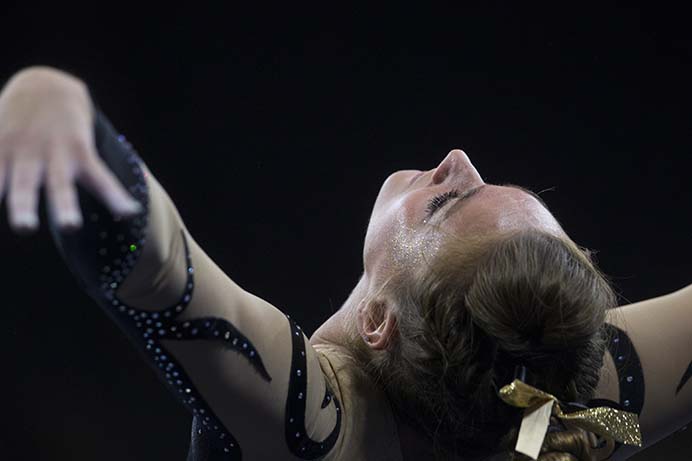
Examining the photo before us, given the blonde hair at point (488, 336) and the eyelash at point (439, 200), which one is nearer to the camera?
the blonde hair at point (488, 336)

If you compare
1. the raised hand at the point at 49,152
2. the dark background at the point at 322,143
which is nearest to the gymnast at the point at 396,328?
the raised hand at the point at 49,152

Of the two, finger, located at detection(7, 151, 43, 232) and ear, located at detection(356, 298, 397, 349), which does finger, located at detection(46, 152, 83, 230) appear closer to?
finger, located at detection(7, 151, 43, 232)

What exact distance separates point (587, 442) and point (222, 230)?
4.81ft

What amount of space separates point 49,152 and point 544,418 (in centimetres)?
71

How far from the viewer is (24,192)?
718mm

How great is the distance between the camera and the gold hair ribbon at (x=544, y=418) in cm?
115

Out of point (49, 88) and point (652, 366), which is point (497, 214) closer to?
point (652, 366)

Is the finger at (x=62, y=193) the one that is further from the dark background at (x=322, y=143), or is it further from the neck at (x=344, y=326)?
the dark background at (x=322, y=143)

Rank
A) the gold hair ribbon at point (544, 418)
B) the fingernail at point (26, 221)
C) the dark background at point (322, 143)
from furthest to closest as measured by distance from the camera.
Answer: the dark background at point (322, 143)
the gold hair ribbon at point (544, 418)
the fingernail at point (26, 221)

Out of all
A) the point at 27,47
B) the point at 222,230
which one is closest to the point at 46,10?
the point at 27,47

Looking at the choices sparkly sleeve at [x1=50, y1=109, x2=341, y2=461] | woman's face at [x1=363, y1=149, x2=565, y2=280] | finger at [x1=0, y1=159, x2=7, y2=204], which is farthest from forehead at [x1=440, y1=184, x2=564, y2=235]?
finger at [x1=0, y1=159, x2=7, y2=204]

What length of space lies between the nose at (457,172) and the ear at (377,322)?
0.24 m

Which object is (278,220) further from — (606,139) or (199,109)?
(606,139)

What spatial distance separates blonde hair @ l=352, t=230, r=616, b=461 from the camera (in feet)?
3.82
